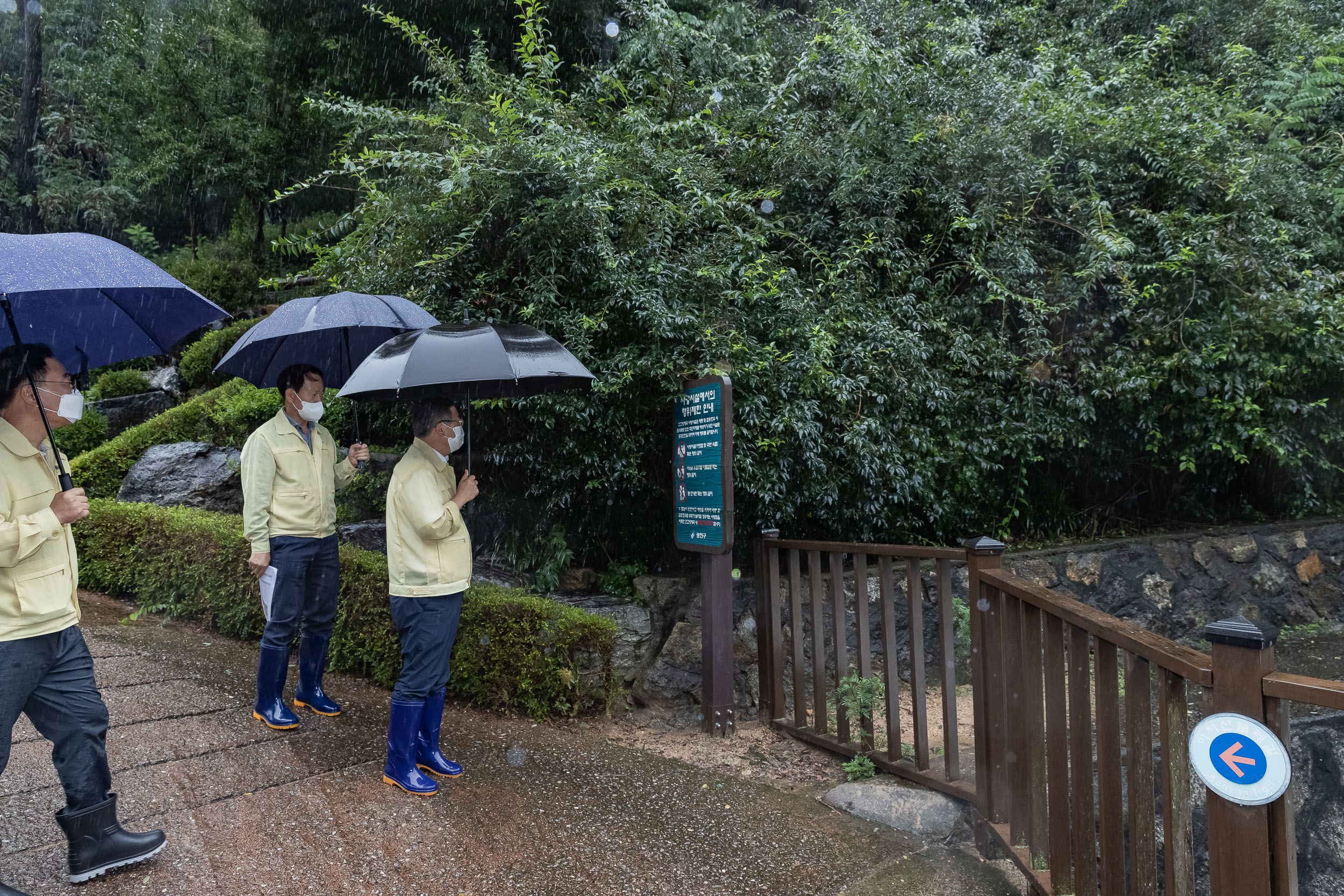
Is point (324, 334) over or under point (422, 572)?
over

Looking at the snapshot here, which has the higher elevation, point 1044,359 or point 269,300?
point 269,300

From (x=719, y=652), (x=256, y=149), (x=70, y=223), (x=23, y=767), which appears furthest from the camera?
(x=70, y=223)

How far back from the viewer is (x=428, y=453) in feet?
12.0

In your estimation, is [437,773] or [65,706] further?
[437,773]

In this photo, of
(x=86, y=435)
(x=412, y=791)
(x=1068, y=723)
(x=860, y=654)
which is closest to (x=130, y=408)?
(x=86, y=435)

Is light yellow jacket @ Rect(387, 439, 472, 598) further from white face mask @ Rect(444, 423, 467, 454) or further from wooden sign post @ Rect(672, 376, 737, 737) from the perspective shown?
wooden sign post @ Rect(672, 376, 737, 737)

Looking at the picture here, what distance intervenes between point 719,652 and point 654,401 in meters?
1.69

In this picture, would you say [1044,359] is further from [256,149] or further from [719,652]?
[256,149]

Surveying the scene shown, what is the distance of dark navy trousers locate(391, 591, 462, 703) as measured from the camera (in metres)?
3.54

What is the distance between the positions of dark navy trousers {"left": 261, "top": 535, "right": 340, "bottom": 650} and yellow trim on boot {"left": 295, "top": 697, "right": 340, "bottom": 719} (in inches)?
17.8

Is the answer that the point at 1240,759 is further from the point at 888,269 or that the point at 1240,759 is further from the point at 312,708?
the point at 888,269

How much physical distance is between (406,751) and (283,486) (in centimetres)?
145

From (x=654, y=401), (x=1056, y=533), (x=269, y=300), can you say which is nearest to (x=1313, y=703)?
(x=654, y=401)

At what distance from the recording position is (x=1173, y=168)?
6.76 meters
